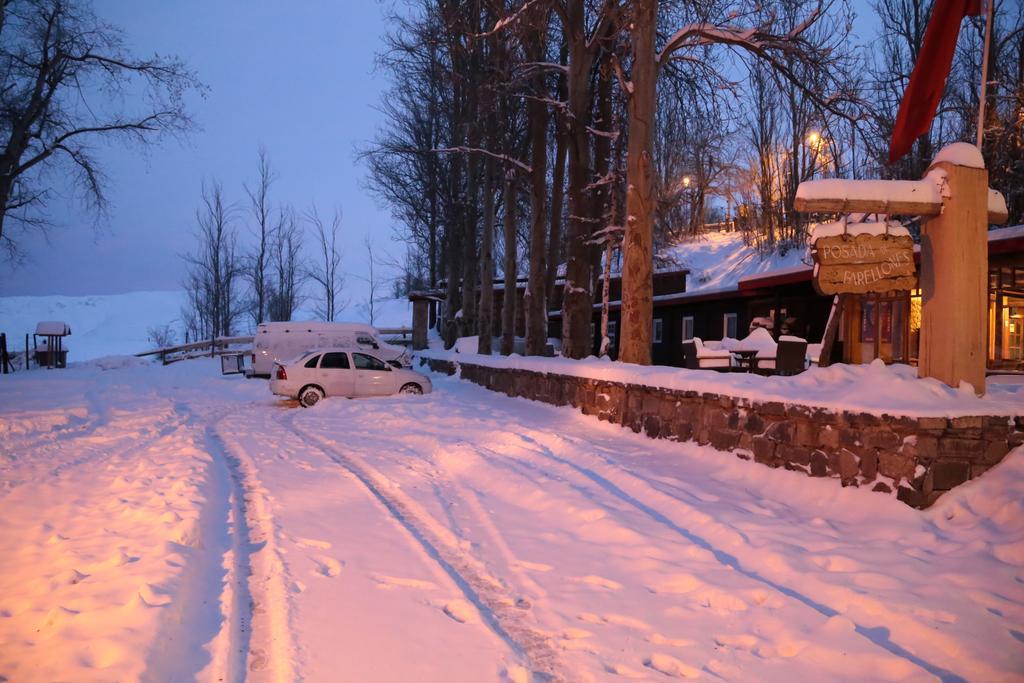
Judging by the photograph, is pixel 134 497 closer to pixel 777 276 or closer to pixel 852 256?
pixel 852 256

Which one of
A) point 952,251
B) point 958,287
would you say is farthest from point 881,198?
point 958,287

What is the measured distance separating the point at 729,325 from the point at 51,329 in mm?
29954

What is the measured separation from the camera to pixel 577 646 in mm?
4246

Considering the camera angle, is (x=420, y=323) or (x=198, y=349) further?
(x=198, y=349)

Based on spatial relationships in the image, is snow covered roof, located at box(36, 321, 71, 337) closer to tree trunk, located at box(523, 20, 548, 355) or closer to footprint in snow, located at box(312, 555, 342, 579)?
tree trunk, located at box(523, 20, 548, 355)

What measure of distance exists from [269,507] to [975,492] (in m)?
6.50

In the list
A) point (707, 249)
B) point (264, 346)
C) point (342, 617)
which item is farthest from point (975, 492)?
point (707, 249)

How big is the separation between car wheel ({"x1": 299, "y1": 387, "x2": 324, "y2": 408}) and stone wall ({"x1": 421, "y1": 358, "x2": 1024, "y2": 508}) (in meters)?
9.25

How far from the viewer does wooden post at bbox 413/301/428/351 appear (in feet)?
139

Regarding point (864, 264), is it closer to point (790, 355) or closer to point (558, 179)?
point (790, 355)

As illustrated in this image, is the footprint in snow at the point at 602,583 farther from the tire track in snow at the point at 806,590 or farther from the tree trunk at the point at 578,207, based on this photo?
the tree trunk at the point at 578,207

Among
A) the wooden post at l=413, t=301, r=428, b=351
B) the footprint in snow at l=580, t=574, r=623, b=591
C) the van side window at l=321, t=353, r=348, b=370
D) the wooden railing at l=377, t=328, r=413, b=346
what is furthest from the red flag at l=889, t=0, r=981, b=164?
the wooden railing at l=377, t=328, r=413, b=346

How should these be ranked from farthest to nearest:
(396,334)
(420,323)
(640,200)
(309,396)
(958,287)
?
(396,334)
(420,323)
(309,396)
(640,200)
(958,287)

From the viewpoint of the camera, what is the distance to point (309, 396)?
57.3ft
